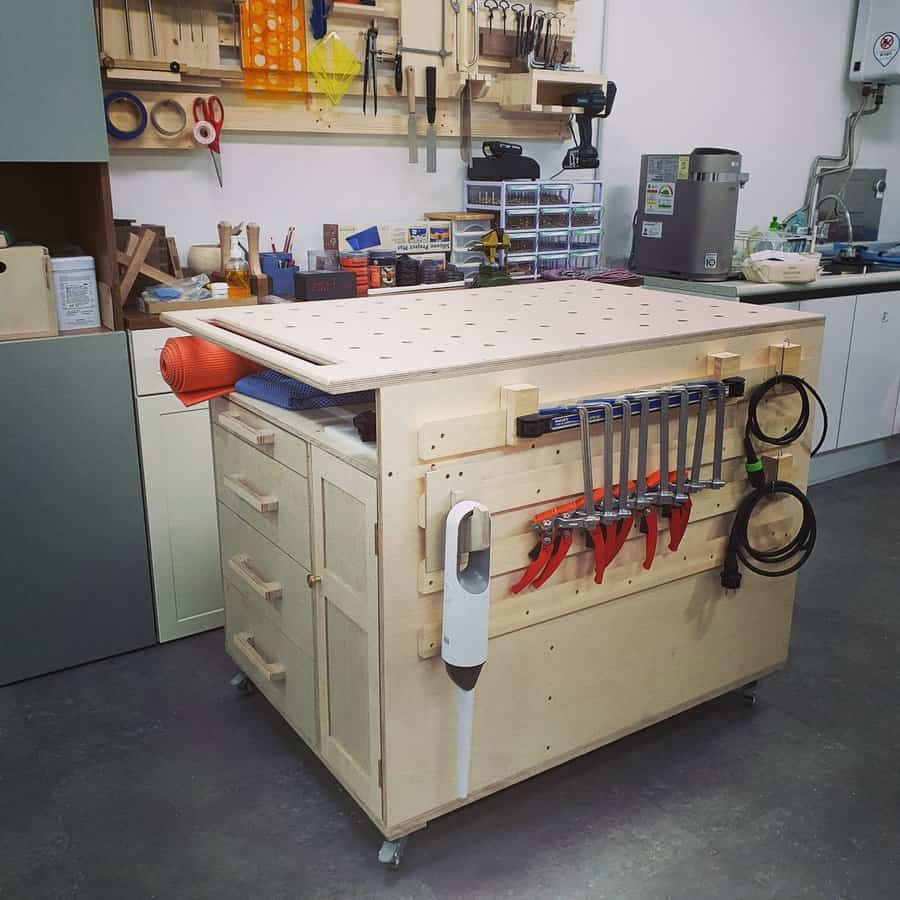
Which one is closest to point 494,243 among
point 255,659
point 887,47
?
point 255,659

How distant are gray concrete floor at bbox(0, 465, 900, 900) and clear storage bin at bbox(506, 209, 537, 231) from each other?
5.58 ft

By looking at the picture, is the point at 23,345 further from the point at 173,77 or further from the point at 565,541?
the point at 565,541

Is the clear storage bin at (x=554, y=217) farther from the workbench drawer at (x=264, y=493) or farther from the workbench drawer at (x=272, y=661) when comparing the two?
the workbench drawer at (x=272, y=661)

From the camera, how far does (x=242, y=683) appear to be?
2268 mm

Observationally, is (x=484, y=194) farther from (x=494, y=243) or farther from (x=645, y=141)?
(x=645, y=141)

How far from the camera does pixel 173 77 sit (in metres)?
2.45

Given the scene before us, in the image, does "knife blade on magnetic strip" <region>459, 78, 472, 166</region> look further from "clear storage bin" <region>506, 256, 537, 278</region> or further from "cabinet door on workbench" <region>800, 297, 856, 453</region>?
"cabinet door on workbench" <region>800, 297, 856, 453</region>

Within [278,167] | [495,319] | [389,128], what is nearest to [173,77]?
[278,167]

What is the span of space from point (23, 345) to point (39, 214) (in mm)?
549

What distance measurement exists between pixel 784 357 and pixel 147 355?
5.01 feet

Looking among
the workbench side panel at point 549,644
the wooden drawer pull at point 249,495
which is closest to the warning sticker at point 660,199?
the workbench side panel at point 549,644

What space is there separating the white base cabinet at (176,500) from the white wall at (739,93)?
2.11 m

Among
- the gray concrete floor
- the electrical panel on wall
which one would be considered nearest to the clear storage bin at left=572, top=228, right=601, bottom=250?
the gray concrete floor

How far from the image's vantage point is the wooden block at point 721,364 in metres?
1.74
